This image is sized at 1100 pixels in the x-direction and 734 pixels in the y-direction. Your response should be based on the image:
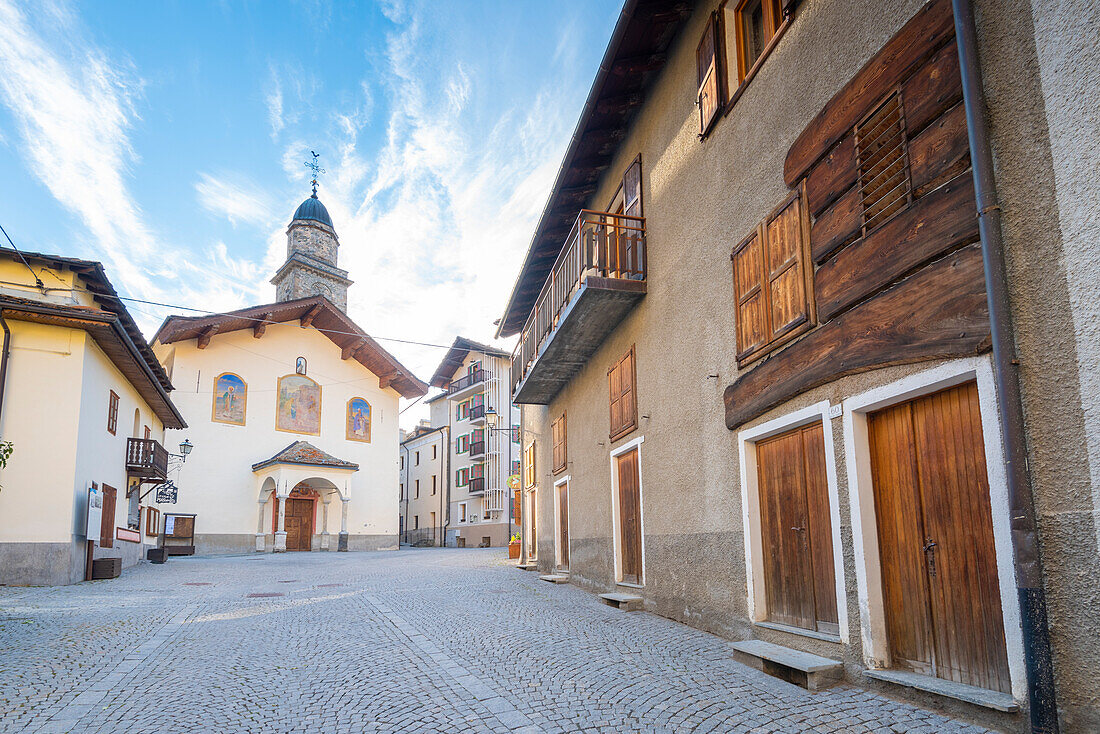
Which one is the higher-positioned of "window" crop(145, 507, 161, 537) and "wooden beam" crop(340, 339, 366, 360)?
"wooden beam" crop(340, 339, 366, 360)

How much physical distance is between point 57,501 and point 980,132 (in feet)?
54.3

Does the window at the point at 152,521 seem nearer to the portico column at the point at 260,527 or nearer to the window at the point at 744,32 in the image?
the portico column at the point at 260,527

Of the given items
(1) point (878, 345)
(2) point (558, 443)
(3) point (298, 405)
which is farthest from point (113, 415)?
(1) point (878, 345)

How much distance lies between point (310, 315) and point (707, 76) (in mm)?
27381

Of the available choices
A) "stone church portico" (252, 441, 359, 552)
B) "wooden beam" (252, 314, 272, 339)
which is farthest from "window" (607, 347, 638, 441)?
"wooden beam" (252, 314, 272, 339)

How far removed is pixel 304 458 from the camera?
101 feet

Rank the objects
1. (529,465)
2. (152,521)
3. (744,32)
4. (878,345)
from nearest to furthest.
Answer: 1. (878,345)
2. (744,32)
3. (529,465)
4. (152,521)

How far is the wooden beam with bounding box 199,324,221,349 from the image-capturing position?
29781 mm

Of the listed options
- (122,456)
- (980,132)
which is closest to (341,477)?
(122,456)

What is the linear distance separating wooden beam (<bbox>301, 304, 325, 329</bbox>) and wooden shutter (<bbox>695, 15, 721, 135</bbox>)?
86.3 feet

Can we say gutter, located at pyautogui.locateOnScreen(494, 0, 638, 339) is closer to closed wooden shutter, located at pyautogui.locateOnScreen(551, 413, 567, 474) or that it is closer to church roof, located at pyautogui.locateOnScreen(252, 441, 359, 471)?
closed wooden shutter, located at pyautogui.locateOnScreen(551, 413, 567, 474)

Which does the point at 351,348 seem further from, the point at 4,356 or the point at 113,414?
the point at 4,356

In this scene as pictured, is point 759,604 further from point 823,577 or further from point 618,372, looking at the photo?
point 618,372

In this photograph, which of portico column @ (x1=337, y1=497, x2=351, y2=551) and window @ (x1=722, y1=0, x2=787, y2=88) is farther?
portico column @ (x1=337, y1=497, x2=351, y2=551)
